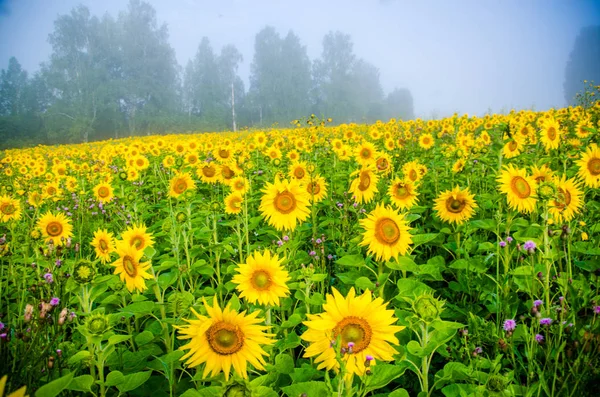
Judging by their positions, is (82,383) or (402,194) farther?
(402,194)

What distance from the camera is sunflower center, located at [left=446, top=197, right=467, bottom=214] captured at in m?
2.35

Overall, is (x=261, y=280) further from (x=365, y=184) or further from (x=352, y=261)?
(x=365, y=184)

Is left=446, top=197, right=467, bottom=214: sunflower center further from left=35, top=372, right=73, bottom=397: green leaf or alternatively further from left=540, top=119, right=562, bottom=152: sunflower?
left=35, top=372, right=73, bottom=397: green leaf

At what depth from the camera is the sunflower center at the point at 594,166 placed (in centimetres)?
256

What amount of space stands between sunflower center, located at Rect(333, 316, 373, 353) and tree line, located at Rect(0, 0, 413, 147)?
98.2ft

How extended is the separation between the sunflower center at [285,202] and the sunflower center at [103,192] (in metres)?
2.44

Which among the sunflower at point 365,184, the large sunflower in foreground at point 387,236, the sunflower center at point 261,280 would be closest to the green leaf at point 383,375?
the sunflower center at point 261,280

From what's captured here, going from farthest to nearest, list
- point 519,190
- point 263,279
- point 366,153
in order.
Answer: point 366,153, point 519,190, point 263,279

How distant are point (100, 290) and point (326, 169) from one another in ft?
10.1

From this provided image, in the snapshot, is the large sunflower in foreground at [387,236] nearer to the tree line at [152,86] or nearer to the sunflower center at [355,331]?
the sunflower center at [355,331]

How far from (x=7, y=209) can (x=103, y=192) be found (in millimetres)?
1167

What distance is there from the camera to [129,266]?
5.62 ft

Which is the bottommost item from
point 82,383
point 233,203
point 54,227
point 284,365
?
point 284,365

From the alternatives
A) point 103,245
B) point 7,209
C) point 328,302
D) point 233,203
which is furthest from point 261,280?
point 7,209
